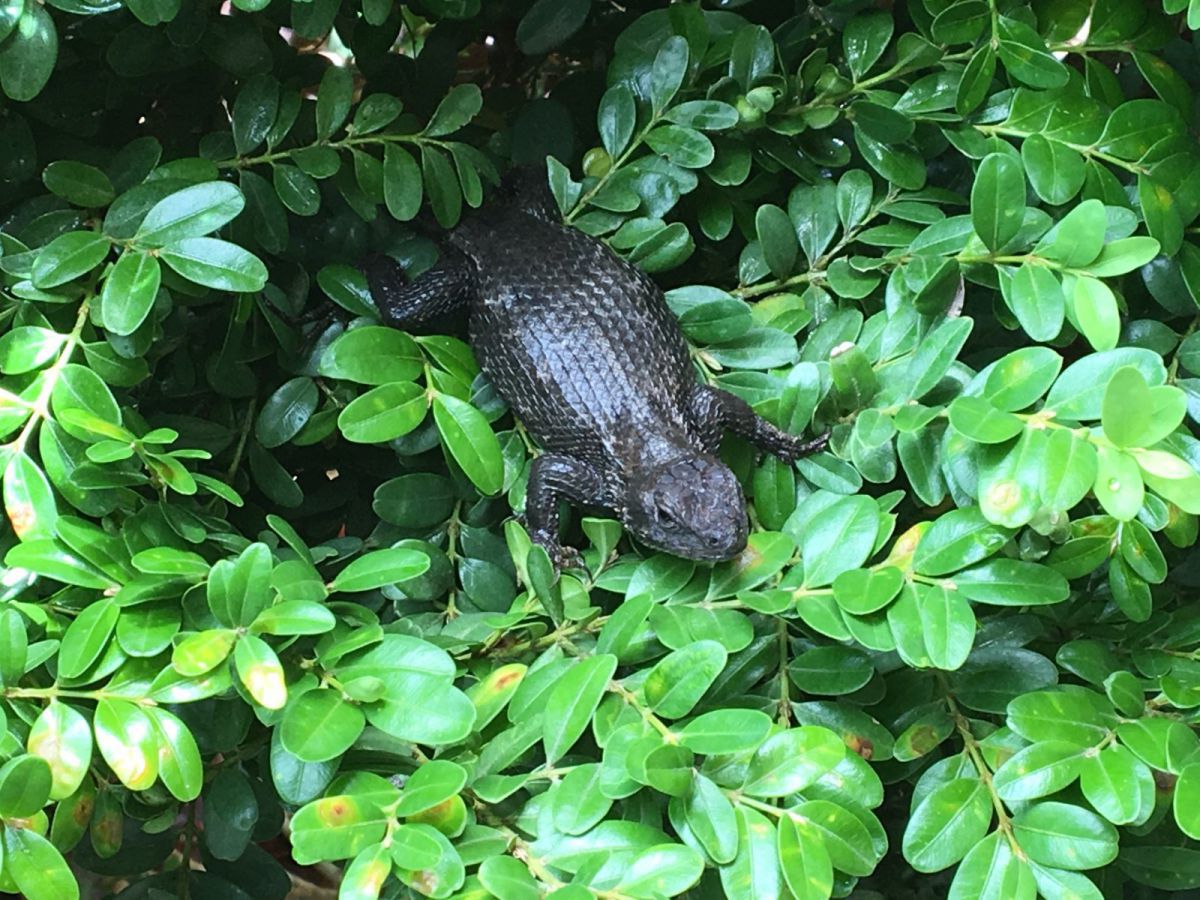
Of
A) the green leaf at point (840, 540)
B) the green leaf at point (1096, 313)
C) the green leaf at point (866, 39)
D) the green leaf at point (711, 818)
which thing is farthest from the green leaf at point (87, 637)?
the green leaf at point (866, 39)

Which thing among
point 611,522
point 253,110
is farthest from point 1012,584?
point 253,110

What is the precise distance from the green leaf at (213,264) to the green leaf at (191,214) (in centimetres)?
1

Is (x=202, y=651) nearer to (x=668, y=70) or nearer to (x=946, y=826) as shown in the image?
(x=946, y=826)

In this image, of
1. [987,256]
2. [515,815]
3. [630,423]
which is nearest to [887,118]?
[987,256]

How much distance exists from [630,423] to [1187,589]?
0.65 meters

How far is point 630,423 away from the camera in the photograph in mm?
1250

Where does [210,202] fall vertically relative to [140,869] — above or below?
above

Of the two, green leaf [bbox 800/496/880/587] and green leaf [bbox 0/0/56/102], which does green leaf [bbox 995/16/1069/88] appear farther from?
green leaf [bbox 0/0/56/102]

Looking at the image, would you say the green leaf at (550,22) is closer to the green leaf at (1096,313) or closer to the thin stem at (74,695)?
the green leaf at (1096,313)

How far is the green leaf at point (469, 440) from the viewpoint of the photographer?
3.20ft

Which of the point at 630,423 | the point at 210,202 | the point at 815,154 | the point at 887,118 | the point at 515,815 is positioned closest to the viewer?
the point at 515,815

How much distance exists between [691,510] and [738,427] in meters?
0.13

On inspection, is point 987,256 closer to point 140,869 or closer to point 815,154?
point 815,154

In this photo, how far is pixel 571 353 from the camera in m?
1.24
